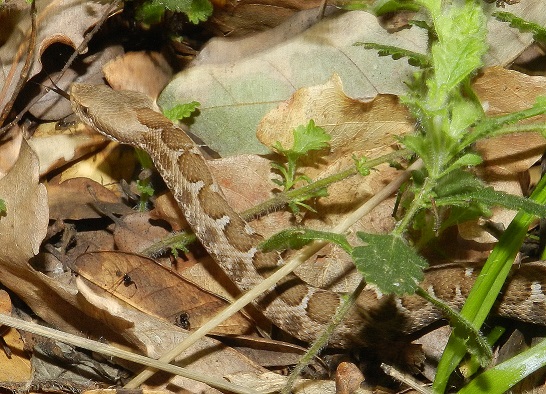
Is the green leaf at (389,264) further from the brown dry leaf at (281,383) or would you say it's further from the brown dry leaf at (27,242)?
the brown dry leaf at (27,242)

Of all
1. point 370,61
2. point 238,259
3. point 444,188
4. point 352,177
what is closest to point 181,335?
point 238,259

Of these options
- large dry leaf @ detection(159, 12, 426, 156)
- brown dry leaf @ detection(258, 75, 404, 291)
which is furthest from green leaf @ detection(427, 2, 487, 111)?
large dry leaf @ detection(159, 12, 426, 156)

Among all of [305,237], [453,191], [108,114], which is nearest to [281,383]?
[305,237]

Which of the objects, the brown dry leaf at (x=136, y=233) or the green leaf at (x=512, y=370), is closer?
the green leaf at (x=512, y=370)

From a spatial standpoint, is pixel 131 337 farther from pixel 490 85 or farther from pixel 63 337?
pixel 490 85

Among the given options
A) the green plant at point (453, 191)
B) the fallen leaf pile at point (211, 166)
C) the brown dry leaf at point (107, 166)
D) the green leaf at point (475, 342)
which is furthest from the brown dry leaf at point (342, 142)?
the brown dry leaf at point (107, 166)

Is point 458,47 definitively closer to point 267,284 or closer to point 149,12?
point 267,284

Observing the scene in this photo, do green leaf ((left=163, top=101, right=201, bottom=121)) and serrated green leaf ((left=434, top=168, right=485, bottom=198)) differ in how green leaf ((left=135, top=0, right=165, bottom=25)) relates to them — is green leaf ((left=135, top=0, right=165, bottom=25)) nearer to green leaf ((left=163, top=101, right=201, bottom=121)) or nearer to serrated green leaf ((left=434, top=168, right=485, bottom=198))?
green leaf ((left=163, top=101, right=201, bottom=121))
